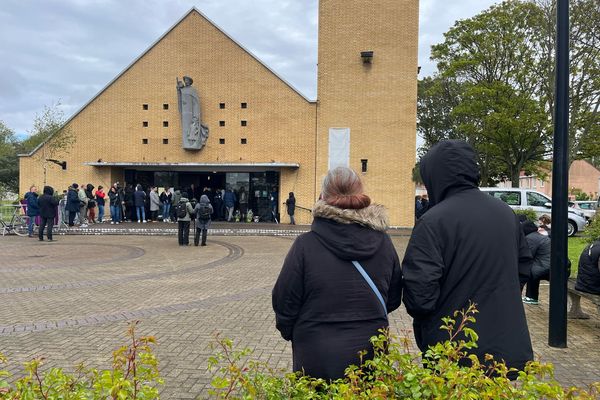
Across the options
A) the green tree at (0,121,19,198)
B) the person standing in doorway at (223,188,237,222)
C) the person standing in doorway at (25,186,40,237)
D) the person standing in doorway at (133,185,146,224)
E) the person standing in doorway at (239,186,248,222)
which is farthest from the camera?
the green tree at (0,121,19,198)

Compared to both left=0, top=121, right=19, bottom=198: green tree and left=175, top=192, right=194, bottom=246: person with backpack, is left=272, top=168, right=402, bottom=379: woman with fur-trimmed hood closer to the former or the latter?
left=175, top=192, right=194, bottom=246: person with backpack

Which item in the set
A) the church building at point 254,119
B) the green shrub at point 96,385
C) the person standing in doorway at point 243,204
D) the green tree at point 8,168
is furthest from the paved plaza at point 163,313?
the green tree at point 8,168

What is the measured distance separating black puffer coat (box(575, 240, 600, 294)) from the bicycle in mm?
18188

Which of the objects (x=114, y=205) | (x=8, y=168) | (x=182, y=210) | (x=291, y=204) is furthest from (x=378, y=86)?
(x=8, y=168)

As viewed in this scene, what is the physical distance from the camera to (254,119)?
74.9 ft

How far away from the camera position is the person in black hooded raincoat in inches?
89.7

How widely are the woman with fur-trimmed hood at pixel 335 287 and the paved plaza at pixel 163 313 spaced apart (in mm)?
552

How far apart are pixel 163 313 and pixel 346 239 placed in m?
4.86

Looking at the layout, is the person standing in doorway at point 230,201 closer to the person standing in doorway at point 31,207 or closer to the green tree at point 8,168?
the person standing in doorway at point 31,207

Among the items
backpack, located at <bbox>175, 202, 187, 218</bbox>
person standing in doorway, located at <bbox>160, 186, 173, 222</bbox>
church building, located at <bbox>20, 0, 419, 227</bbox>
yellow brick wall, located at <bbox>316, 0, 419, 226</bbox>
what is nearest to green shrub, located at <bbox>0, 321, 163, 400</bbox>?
backpack, located at <bbox>175, 202, 187, 218</bbox>

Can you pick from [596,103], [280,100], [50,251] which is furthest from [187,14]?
[596,103]

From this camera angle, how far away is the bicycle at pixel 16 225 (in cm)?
1691

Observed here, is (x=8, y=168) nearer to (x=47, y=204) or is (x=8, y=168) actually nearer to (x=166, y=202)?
(x=166, y=202)

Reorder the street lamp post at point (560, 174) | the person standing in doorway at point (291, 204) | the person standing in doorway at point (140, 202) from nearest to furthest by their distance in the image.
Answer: the street lamp post at point (560, 174)
the person standing in doorway at point (140, 202)
the person standing in doorway at point (291, 204)
